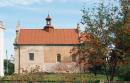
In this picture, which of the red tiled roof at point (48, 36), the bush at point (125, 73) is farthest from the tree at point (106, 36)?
the red tiled roof at point (48, 36)

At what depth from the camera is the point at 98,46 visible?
31.0 meters

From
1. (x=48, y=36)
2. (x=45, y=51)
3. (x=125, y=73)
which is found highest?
(x=48, y=36)

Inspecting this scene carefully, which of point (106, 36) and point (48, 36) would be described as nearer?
point (106, 36)

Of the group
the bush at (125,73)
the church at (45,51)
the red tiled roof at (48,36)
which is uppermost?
the red tiled roof at (48,36)

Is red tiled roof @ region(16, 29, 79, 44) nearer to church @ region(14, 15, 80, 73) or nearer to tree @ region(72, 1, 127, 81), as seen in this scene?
church @ region(14, 15, 80, 73)

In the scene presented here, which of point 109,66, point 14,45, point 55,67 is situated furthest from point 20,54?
point 109,66

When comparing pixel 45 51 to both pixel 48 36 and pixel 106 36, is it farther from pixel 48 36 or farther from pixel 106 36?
pixel 106 36

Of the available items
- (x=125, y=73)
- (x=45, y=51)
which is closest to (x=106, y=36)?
(x=125, y=73)

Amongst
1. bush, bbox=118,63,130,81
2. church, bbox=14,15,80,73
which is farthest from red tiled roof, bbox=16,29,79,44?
bush, bbox=118,63,130,81

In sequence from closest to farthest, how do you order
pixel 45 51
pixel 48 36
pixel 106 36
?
pixel 106 36 → pixel 45 51 → pixel 48 36

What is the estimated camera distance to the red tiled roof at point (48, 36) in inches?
3187

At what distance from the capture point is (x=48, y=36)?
8294 centimetres

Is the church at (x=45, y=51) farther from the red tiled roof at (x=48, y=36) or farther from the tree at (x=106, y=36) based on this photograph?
the tree at (x=106, y=36)

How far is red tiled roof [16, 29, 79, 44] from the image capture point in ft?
266
